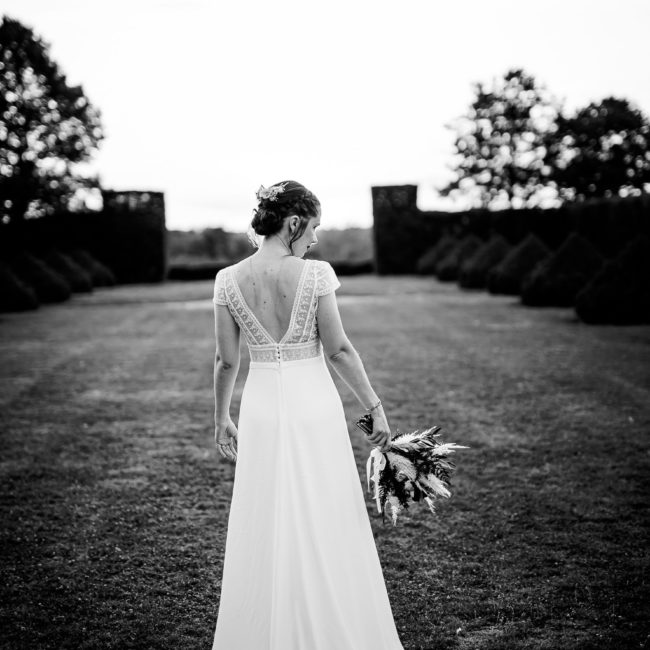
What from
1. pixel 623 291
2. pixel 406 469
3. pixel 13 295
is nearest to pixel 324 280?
pixel 406 469

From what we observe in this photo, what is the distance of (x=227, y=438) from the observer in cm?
302

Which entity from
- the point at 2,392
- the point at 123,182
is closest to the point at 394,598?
the point at 2,392

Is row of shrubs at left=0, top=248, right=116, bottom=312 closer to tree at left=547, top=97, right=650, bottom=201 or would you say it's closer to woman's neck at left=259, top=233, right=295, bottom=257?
woman's neck at left=259, top=233, right=295, bottom=257

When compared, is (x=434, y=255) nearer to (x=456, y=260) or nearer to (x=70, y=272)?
(x=456, y=260)

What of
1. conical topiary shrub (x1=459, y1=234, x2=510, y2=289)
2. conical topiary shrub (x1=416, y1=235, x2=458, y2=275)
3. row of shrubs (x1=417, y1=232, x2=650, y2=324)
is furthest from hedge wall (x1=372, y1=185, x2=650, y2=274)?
row of shrubs (x1=417, y1=232, x2=650, y2=324)

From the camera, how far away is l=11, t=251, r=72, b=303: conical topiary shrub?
2069 cm

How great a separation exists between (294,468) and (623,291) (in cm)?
1177

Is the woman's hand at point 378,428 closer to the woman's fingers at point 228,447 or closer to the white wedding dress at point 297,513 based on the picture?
the white wedding dress at point 297,513

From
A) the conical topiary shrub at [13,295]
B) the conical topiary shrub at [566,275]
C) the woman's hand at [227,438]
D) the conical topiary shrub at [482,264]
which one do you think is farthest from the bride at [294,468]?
the conical topiary shrub at [482,264]

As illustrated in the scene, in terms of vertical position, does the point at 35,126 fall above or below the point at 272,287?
above

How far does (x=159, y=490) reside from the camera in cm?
489

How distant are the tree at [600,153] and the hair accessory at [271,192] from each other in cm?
3892

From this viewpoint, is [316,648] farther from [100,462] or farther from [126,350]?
[126,350]

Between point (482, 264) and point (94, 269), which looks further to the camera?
point (94, 269)
